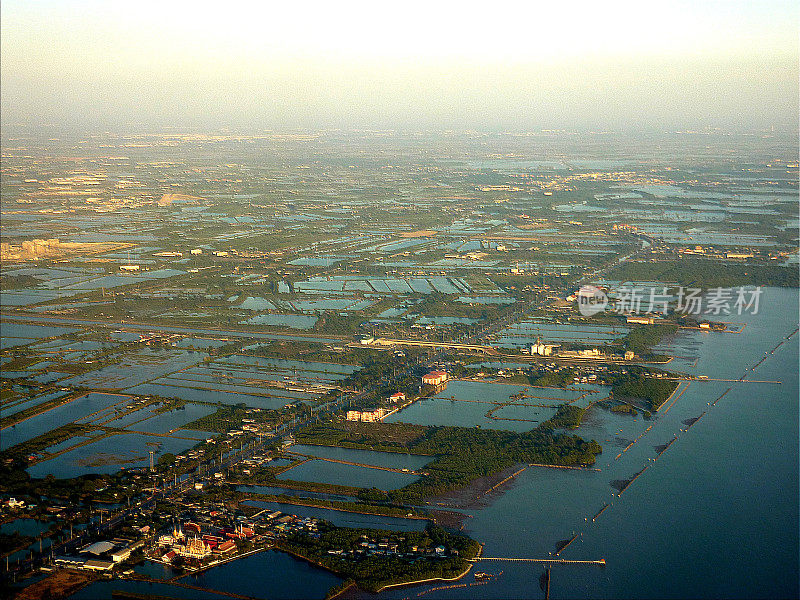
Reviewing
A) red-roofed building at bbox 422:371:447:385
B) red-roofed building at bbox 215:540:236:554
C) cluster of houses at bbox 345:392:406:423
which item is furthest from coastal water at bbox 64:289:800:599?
cluster of houses at bbox 345:392:406:423

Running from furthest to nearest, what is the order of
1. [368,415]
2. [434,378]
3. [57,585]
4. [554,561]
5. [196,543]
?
[434,378] → [368,415] → [196,543] → [554,561] → [57,585]

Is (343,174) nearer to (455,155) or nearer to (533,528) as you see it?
(455,155)

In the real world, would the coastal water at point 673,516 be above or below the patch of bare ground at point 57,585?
above

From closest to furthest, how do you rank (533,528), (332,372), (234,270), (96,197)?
(533,528), (332,372), (234,270), (96,197)

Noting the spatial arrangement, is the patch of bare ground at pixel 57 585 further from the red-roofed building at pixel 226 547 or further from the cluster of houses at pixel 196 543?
the red-roofed building at pixel 226 547

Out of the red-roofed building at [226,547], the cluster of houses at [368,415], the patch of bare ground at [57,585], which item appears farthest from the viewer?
the cluster of houses at [368,415]

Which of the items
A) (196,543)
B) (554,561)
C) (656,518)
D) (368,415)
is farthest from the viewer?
(368,415)

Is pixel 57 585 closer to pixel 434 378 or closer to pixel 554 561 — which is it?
pixel 554 561

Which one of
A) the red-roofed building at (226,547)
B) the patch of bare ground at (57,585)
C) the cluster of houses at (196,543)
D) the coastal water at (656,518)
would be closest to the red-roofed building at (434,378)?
the coastal water at (656,518)

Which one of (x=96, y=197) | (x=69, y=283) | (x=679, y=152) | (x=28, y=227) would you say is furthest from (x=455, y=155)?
(x=69, y=283)

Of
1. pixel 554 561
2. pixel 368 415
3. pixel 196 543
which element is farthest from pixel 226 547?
pixel 368 415

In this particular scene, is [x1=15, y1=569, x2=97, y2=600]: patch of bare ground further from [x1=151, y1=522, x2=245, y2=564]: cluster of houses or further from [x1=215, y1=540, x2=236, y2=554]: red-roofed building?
[x1=215, y1=540, x2=236, y2=554]: red-roofed building
